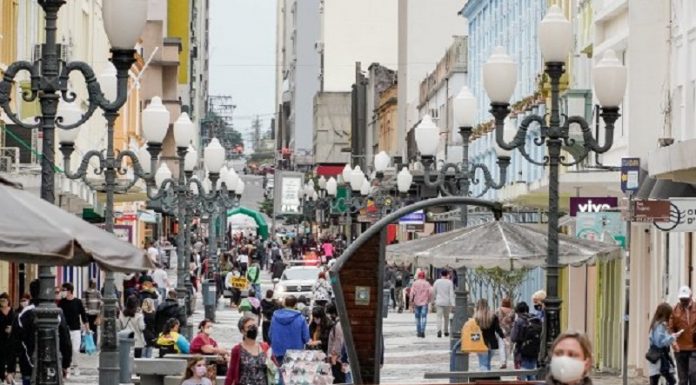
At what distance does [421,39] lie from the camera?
4035 inches

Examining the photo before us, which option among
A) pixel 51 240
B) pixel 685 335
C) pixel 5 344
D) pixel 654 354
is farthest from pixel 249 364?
pixel 51 240

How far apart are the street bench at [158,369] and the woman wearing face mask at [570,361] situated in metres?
14.8

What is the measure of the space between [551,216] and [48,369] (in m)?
6.12

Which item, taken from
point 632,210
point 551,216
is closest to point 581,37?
point 632,210

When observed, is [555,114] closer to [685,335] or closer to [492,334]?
[685,335]

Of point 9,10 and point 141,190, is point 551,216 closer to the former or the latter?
point 9,10

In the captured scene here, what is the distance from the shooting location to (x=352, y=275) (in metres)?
17.7

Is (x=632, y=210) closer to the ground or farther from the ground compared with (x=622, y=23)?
closer to the ground

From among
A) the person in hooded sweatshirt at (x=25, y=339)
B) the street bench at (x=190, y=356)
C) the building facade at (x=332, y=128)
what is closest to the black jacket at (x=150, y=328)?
the street bench at (x=190, y=356)

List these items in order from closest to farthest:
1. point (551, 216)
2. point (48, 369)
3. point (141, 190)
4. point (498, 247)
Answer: point (48, 369)
point (551, 216)
point (498, 247)
point (141, 190)

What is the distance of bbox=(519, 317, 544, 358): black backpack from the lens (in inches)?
1183

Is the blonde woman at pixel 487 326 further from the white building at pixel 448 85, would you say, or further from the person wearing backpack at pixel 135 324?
the white building at pixel 448 85

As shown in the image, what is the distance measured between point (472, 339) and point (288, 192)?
10519cm

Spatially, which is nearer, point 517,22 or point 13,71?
point 13,71
